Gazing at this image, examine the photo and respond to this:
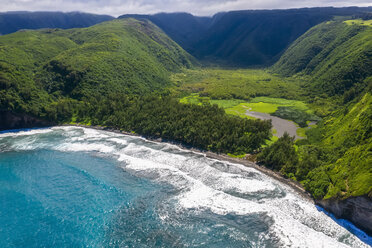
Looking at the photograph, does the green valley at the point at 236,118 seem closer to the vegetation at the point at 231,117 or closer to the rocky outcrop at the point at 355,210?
the vegetation at the point at 231,117

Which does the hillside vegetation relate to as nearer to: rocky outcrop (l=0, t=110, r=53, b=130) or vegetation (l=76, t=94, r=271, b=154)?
vegetation (l=76, t=94, r=271, b=154)

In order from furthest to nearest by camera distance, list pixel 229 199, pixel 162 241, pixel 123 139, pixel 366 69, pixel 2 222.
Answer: pixel 366 69, pixel 123 139, pixel 229 199, pixel 2 222, pixel 162 241

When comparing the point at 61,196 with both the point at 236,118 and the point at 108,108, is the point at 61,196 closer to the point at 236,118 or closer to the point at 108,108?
the point at 108,108

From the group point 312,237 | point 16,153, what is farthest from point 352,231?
point 16,153

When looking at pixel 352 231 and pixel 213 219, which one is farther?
pixel 213 219

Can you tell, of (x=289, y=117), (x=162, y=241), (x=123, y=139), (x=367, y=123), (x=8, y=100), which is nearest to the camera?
(x=162, y=241)

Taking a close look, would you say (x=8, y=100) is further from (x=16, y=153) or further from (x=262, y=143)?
(x=262, y=143)

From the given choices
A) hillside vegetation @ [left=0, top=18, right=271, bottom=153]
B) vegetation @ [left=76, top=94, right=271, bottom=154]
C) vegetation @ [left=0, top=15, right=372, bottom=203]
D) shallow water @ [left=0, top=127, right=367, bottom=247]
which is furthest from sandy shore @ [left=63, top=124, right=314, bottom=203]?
hillside vegetation @ [left=0, top=18, right=271, bottom=153]

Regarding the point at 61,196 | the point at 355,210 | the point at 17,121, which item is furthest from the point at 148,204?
the point at 17,121
